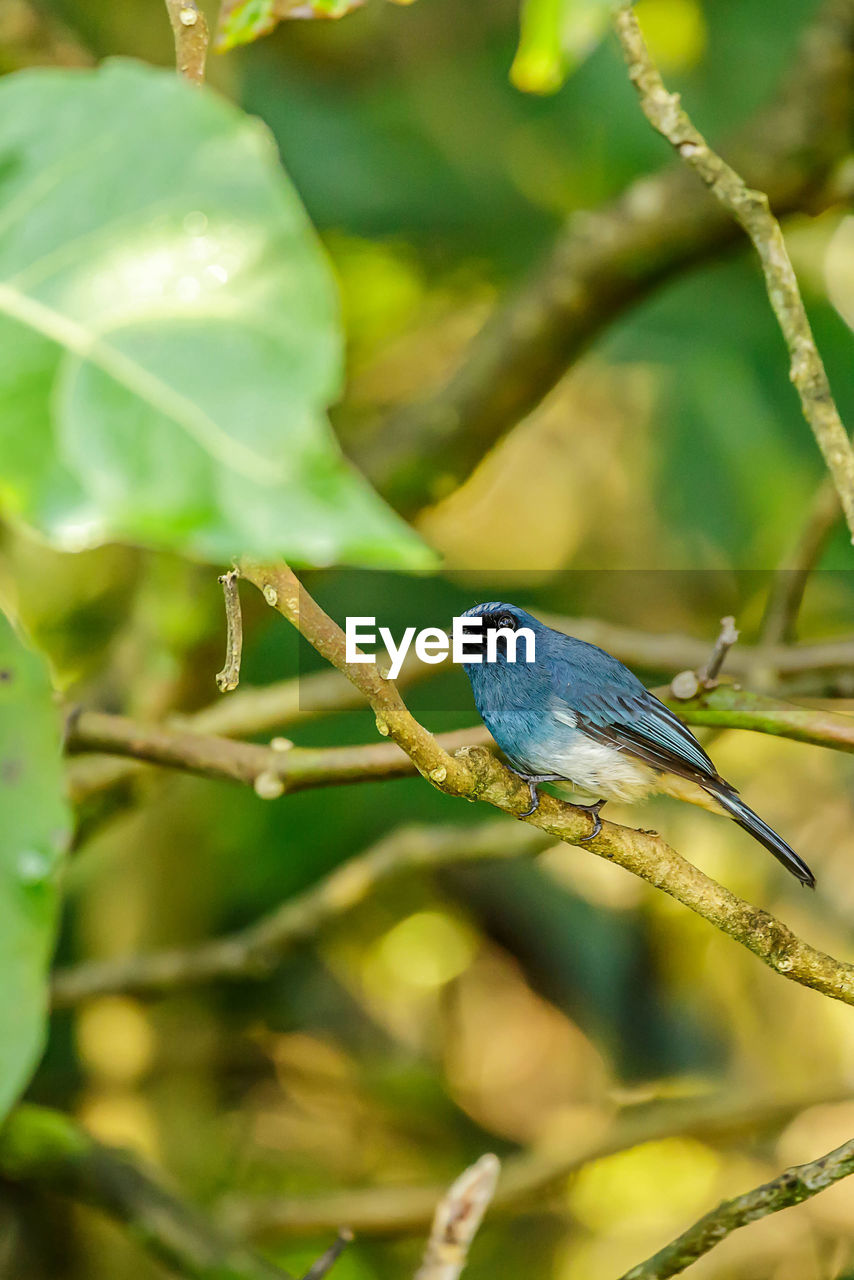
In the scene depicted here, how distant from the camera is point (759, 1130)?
94.0 inches

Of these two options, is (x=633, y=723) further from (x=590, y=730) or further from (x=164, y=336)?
(x=164, y=336)

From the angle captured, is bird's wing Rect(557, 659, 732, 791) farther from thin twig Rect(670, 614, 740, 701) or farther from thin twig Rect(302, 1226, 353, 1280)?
thin twig Rect(302, 1226, 353, 1280)

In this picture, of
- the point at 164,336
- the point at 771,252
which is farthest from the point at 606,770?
the point at 164,336

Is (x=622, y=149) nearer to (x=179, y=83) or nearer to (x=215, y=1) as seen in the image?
(x=215, y=1)

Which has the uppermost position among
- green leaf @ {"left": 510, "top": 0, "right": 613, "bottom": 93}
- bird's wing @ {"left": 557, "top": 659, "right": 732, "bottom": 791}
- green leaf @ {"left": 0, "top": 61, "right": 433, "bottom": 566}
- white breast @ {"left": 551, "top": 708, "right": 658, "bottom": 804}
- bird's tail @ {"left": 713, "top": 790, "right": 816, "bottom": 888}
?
green leaf @ {"left": 510, "top": 0, "right": 613, "bottom": 93}

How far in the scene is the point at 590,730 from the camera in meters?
1.22

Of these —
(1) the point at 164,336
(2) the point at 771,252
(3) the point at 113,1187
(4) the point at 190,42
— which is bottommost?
(3) the point at 113,1187

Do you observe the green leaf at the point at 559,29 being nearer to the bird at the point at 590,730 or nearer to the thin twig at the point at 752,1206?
the bird at the point at 590,730

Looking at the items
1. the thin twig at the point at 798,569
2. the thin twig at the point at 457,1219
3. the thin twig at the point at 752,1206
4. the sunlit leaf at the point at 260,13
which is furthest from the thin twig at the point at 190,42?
the thin twig at the point at 798,569

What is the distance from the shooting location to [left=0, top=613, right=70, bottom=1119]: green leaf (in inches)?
22.3

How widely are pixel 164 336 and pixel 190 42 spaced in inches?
20.1

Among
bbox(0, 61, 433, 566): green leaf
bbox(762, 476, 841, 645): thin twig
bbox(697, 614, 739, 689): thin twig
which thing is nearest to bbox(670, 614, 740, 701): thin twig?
bbox(697, 614, 739, 689): thin twig

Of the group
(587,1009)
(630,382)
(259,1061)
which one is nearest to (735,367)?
(630,382)

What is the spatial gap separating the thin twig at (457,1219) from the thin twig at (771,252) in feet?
1.98
